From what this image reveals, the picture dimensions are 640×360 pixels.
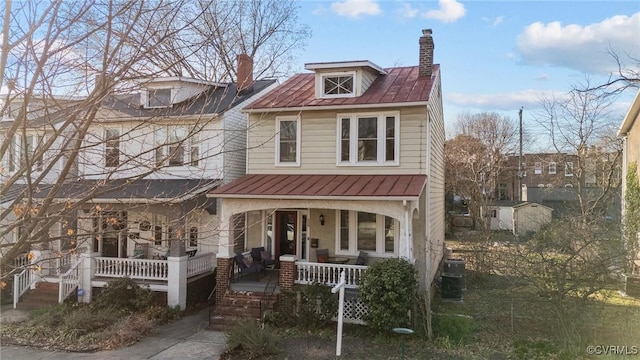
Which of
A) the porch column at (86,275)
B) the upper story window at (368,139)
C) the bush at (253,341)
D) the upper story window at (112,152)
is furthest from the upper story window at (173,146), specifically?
the porch column at (86,275)

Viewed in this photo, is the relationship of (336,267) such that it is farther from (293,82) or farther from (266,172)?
(293,82)

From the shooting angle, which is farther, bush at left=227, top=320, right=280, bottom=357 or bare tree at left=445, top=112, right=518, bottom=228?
bare tree at left=445, top=112, right=518, bottom=228

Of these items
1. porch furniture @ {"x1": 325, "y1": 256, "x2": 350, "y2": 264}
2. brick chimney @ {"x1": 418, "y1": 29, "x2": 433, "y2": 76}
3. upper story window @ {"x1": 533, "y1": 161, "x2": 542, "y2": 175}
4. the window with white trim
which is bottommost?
porch furniture @ {"x1": 325, "y1": 256, "x2": 350, "y2": 264}

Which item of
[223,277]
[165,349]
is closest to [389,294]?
[223,277]

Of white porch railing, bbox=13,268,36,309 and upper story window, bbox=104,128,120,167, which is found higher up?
upper story window, bbox=104,128,120,167

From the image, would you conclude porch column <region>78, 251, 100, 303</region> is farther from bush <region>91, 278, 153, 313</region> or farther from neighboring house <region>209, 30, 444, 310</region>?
neighboring house <region>209, 30, 444, 310</region>

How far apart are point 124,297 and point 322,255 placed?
20.1 ft

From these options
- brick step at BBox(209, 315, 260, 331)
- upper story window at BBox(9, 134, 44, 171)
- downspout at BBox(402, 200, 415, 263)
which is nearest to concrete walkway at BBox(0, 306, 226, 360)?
brick step at BBox(209, 315, 260, 331)

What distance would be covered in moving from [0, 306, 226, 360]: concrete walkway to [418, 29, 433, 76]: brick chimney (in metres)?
10.8

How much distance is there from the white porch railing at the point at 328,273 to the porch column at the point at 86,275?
696cm

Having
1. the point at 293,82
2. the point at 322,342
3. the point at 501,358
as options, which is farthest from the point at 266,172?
the point at 501,358

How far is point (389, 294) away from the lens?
1055cm

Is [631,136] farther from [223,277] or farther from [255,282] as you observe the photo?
[223,277]

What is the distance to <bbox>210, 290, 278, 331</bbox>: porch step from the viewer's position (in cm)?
1201
